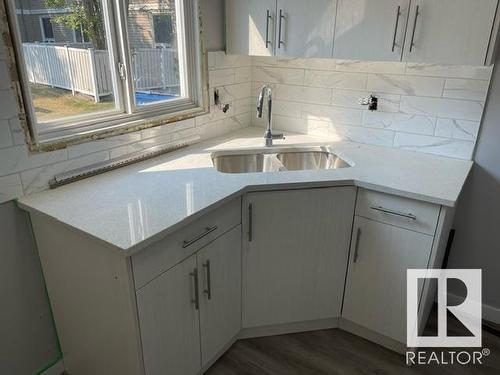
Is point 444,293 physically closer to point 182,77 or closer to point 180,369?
point 180,369

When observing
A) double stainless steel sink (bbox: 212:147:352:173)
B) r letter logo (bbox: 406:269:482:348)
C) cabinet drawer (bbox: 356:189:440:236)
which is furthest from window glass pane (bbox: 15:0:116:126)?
r letter logo (bbox: 406:269:482:348)

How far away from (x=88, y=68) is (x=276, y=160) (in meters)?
1.09

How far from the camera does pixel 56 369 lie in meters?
1.75

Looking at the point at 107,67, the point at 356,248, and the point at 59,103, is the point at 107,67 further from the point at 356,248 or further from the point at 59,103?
the point at 356,248

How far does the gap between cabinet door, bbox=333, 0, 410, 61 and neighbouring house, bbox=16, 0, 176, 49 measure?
90cm

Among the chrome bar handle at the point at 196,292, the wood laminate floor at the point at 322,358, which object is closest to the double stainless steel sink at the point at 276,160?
the chrome bar handle at the point at 196,292

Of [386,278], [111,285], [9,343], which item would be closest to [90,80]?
[111,285]

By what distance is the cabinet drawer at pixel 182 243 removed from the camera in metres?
1.27

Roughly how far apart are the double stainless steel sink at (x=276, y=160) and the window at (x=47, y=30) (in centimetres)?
95

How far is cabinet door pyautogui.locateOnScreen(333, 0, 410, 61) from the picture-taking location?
169cm

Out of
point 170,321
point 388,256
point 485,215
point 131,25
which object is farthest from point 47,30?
point 485,215

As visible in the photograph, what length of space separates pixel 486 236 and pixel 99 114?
208 cm

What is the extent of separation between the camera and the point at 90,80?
5.67 ft

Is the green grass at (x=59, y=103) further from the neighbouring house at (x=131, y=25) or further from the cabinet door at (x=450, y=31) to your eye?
the cabinet door at (x=450, y=31)
